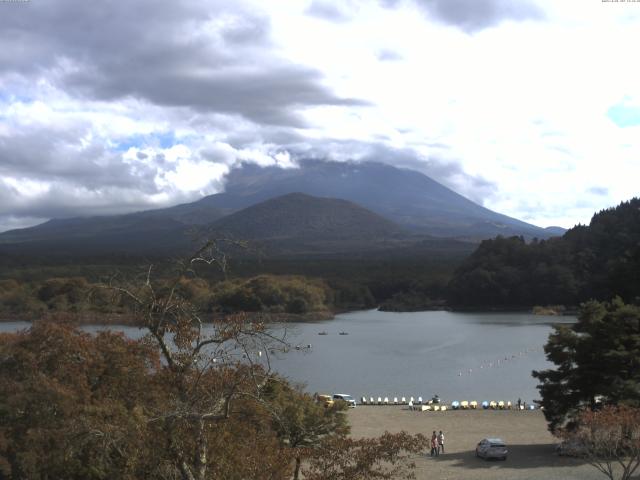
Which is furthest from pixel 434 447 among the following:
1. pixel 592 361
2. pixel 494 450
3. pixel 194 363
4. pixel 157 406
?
pixel 194 363

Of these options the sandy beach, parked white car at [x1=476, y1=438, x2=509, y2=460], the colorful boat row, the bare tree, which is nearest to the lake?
the colorful boat row

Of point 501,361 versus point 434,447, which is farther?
point 501,361

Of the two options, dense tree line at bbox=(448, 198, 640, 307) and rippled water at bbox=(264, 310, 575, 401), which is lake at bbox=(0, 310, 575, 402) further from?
dense tree line at bbox=(448, 198, 640, 307)

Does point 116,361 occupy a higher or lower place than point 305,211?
lower

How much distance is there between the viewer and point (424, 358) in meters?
40.6

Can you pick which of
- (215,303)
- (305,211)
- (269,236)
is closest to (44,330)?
(215,303)

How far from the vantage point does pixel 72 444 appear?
19.9ft

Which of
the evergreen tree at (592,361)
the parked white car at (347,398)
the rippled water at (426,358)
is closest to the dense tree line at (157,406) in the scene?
the evergreen tree at (592,361)

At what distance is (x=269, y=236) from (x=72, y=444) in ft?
566

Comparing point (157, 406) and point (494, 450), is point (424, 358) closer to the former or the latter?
point (494, 450)

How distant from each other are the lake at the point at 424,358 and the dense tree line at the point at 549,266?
780cm

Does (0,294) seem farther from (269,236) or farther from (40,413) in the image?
(269,236)

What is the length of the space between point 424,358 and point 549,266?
37.4 metres

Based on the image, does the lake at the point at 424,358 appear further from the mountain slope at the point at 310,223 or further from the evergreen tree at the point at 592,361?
the mountain slope at the point at 310,223
